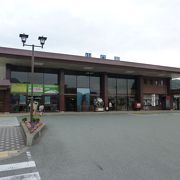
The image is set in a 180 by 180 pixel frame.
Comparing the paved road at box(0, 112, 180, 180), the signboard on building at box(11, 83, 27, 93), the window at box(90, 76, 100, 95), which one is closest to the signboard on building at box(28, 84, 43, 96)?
the signboard on building at box(11, 83, 27, 93)

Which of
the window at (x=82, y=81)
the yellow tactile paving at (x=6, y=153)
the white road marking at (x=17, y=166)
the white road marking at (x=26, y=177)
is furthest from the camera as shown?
the window at (x=82, y=81)

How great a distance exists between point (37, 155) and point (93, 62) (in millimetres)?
20655

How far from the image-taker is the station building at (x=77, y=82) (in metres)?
25.7

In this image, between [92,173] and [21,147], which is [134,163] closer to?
[92,173]

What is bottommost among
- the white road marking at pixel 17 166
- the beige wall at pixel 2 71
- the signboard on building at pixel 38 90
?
the white road marking at pixel 17 166

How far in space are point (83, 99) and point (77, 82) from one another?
248 centimetres

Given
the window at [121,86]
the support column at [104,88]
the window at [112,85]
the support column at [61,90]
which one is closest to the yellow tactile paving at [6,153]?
the support column at [61,90]

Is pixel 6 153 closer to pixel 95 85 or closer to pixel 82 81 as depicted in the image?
pixel 82 81

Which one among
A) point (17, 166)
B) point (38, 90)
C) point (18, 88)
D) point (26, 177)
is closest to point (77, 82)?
point (38, 90)

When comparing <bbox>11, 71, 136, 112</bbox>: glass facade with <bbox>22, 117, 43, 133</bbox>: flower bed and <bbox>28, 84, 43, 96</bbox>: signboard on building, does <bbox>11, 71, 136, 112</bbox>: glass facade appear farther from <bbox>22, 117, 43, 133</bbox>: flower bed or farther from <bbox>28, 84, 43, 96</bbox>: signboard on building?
<bbox>22, 117, 43, 133</bbox>: flower bed

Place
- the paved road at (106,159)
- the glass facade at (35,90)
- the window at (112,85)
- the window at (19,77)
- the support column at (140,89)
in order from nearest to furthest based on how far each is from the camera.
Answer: the paved road at (106,159) < the glass facade at (35,90) < the window at (19,77) < the window at (112,85) < the support column at (140,89)

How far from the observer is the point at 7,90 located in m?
25.8

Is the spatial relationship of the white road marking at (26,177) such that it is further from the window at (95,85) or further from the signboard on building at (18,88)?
the window at (95,85)

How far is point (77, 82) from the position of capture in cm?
3022
